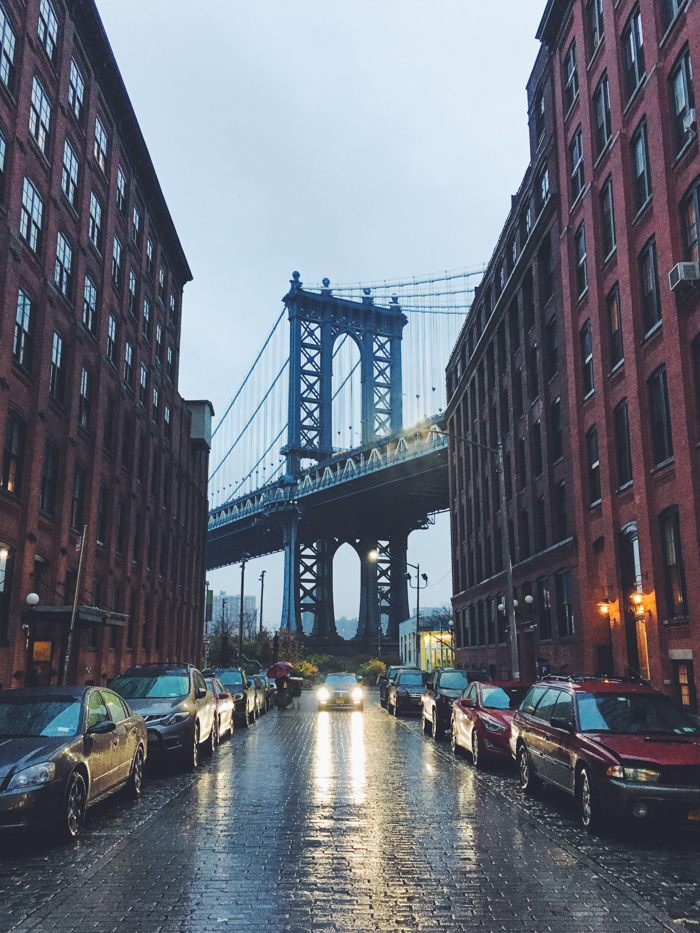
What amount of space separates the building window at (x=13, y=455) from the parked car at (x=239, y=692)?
25.3ft

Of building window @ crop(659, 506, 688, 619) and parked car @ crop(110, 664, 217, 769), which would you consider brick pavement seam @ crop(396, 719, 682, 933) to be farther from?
building window @ crop(659, 506, 688, 619)

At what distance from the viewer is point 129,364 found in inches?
1451

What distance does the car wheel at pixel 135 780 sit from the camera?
11.7 m

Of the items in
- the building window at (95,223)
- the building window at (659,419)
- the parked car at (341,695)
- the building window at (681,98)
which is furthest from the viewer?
the parked car at (341,695)

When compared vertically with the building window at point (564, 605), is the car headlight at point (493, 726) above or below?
below

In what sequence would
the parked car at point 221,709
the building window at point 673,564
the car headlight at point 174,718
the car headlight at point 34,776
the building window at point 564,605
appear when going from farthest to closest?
the building window at point 564,605, the building window at point 673,564, the parked car at point 221,709, the car headlight at point 174,718, the car headlight at point 34,776

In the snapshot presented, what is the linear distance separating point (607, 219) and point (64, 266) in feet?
54.5

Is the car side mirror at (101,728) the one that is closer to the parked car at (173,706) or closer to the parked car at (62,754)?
the parked car at (62,754)

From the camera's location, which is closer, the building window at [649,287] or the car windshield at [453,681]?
the car windshield at [453,681]

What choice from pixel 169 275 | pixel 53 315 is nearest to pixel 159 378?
pixel 169 275

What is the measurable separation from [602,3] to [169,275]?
2577 cm

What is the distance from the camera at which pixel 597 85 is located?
2820cm

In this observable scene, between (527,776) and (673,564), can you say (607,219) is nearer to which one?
(673,564)

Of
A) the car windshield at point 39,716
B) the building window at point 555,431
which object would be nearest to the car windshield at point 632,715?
the car windshield at point 39,716
